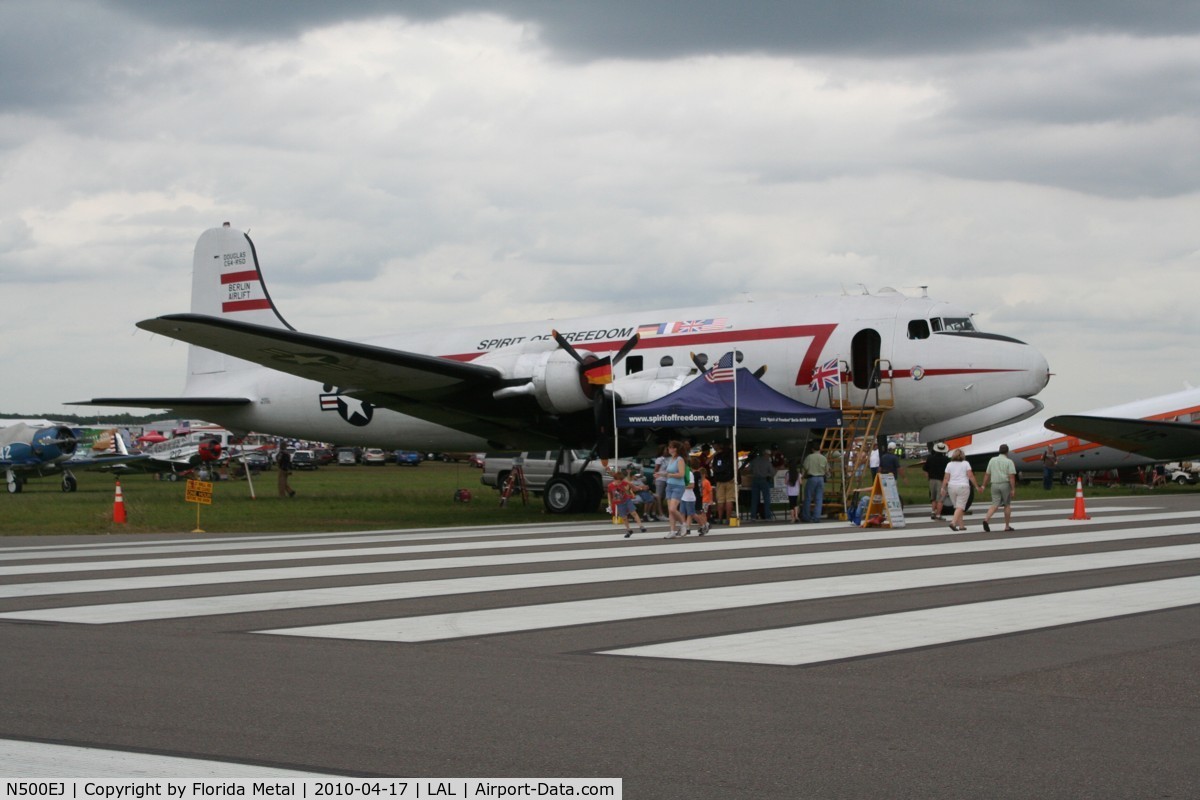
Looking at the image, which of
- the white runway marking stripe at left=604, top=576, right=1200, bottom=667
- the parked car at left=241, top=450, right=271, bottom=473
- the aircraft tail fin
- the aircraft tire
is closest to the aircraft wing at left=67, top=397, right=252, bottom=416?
the aircraft tail fin

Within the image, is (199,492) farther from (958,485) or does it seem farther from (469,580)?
(958,485)

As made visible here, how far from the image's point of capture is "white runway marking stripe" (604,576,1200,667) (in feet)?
25.6

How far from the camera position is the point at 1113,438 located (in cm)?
3628

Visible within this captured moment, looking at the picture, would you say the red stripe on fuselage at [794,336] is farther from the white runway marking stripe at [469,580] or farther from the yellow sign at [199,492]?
the yellow sign at [199,492]

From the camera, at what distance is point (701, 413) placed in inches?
856

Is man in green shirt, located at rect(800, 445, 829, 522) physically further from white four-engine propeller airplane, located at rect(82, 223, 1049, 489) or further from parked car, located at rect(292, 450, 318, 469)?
parked car, located at rect(292, 450, 318, 469)

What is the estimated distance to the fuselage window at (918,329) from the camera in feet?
74.4

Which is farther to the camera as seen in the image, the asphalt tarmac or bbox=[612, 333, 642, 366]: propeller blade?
bbox=[612, 333, 642, 366]: propeller blade

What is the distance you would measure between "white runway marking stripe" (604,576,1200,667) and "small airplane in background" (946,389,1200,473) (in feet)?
69.7

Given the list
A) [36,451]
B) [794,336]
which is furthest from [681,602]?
[36,451]

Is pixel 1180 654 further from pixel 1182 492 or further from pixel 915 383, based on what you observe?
pixel 1182 492

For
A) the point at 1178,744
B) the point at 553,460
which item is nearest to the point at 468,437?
the point at 553,460

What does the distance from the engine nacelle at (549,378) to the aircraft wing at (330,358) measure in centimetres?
46

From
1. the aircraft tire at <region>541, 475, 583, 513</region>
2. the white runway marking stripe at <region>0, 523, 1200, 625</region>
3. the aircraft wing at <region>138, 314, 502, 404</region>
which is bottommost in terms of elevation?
the white runway marking stripe at <region>0, 523, 1200, 625</region>
